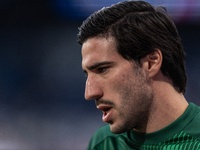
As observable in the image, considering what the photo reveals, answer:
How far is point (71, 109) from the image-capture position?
9.66 ft

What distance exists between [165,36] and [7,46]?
2439 mm

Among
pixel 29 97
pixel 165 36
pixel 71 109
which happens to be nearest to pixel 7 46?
pixel 29 97

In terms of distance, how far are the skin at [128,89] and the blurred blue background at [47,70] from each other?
1895mm

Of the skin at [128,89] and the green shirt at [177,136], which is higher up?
the skin at [128,89]

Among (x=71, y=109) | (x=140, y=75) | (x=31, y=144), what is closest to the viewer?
(x=140, y=75)

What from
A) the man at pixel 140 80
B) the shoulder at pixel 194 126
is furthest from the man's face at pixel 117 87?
the shoulder at pixel 194 126

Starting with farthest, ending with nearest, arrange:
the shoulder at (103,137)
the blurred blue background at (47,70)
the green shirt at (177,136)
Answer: the blurred blue background at (47,70)
the shoulder at (103,137)
the green shirt at (177,136)

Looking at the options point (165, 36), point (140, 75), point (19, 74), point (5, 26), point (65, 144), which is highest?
point (5, 26)

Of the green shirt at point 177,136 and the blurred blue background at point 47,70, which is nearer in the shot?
the green shirt at point 177,136

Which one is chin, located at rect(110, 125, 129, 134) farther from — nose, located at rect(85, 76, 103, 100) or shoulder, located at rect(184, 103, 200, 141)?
shoulder, located at rect(184, 103, 200, 141)

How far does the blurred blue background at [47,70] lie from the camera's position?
109 inches

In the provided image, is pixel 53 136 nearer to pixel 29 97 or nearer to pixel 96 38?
pixel 29 97

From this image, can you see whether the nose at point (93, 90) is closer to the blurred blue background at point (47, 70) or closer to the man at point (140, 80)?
the man at point (140, 80)

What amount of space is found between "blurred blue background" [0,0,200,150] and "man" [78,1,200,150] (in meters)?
1.88
